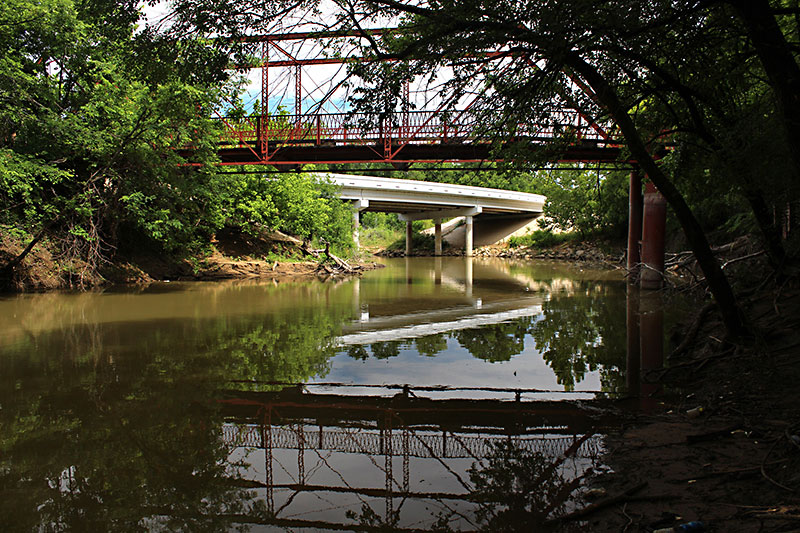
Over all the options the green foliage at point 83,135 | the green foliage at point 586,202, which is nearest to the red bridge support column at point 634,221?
the green foliage at point 586,202

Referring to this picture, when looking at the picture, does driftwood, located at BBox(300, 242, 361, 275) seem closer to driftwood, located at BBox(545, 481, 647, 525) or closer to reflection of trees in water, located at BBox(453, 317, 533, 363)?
reflection of trees in water, located at BBox(453, 317, 533, 363)

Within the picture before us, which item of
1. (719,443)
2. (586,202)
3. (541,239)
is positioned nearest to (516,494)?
(719,443)

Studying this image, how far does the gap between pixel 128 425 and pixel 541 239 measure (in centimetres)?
5657

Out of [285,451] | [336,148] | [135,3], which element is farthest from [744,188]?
[336,148]

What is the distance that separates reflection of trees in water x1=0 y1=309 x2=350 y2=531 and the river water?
0.07 ft

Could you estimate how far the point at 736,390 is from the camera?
632cm

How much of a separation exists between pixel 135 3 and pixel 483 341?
8.12 metres

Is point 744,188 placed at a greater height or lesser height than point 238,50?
lesser

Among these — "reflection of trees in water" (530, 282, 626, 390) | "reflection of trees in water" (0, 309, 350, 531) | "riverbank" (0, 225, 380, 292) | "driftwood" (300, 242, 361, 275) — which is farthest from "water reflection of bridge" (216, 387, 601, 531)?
"driftwood" (300, 242, 361, 275)

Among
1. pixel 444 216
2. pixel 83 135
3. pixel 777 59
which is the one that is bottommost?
pixel 777 59

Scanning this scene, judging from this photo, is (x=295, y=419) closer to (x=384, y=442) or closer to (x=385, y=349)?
(x=384, y=442)

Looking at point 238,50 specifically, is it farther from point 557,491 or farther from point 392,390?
point 557,491

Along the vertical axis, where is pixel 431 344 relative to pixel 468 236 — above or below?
below

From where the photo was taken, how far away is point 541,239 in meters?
59.3
